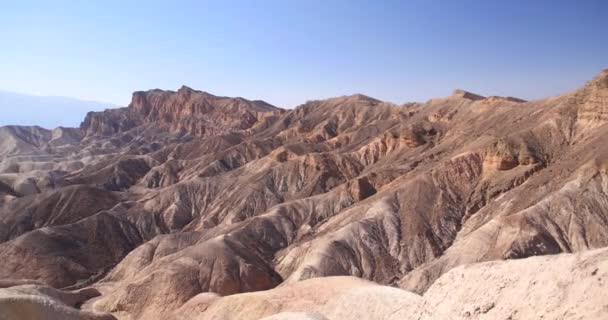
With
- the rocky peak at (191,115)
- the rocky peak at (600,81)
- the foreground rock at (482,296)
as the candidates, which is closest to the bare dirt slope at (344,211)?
the rocky peak at (600,81)

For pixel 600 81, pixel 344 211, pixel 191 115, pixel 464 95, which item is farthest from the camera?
pixel 191 115

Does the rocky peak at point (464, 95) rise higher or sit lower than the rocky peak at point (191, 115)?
higher

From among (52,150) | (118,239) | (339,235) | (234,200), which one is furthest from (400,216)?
(52,150)

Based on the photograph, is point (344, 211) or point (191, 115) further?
point (191, 115)

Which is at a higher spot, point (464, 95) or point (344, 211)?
point (464, 95)

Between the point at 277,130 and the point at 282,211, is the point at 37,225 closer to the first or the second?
the point at 282,211

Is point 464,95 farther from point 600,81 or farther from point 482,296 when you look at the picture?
point 482,296

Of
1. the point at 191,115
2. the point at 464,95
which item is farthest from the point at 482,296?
the point at 191,115

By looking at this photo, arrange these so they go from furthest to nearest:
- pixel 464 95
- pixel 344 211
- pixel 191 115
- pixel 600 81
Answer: pixel 191 115 < pixel 464 95 < pixel 344 211 < pixel 600 81

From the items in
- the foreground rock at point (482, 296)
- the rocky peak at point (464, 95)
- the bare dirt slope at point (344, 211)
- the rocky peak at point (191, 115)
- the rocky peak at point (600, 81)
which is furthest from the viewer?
the rocky peak at point (191, 115)

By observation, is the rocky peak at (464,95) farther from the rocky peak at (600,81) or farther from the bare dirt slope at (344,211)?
the rocky peak at (600,81)

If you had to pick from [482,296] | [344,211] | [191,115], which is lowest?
[344,211]
